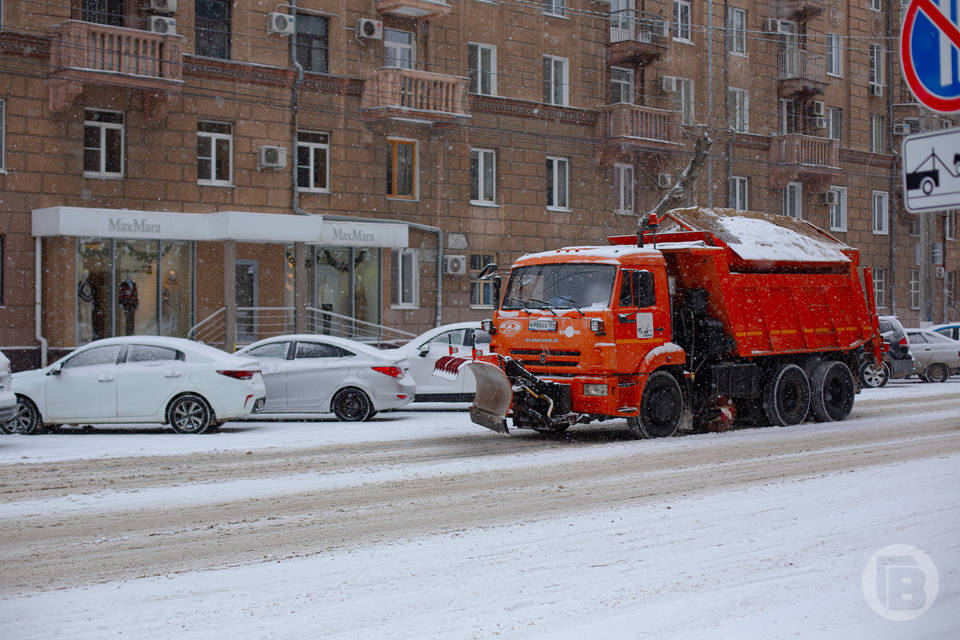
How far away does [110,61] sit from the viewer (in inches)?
1029

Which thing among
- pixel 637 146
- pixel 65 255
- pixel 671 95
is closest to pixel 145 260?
pixel 65 255

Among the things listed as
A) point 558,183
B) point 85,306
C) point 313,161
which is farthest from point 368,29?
point 85,306

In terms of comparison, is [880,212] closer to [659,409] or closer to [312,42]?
[312,42]

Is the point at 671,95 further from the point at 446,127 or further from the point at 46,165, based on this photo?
the point at 46,165

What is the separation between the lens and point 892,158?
4884cm

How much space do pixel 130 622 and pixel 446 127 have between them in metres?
27.4

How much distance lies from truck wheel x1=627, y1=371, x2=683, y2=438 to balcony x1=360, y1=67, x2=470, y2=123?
1624 centimetres

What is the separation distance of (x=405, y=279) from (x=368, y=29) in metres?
7.03

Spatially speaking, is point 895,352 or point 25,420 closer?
point 25,420

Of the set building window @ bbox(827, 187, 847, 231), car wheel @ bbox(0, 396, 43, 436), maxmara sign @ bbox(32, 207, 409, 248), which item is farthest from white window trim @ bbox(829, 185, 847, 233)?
car wheel @ bbox(0, 396, 43, 436)

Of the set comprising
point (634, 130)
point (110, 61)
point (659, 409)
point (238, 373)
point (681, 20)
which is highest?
point (681, 20)

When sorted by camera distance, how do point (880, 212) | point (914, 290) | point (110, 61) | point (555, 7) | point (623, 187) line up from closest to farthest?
point (110, 61) → point (555, 7) → point (623, 187) → point (880, 212) → point (914, 290)

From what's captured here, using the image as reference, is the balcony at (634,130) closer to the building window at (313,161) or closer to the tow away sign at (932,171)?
the building window at (313,161)

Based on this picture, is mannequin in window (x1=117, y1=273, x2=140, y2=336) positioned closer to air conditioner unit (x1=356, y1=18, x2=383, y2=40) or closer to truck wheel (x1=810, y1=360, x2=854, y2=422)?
air conditioner unit (x1=356, y1=18, x2=383, y2=40)
